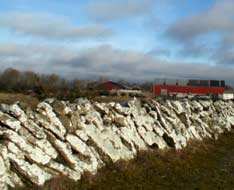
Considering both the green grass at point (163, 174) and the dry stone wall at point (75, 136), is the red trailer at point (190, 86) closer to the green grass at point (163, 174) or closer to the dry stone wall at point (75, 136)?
the dry stone wall at point (75, 136)

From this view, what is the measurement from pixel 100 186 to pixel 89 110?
13.5ft

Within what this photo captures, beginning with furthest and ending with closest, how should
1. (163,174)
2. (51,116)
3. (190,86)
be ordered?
1. (190,86)
2. (163,174)
3. (51,116)

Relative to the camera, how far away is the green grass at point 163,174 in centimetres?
1117

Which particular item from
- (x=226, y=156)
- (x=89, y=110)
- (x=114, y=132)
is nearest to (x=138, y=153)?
(x=114, y=132)

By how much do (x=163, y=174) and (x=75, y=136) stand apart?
3201 millimetres

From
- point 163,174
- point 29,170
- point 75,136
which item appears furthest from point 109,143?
point 29,170

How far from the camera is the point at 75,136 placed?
12.6 meters

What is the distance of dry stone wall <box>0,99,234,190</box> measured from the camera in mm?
10273

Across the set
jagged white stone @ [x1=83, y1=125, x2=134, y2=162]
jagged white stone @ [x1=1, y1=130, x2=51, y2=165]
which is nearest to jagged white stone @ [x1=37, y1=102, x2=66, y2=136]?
jagged white stone @ [x1=83, y1=125, x2=134, y2=162]

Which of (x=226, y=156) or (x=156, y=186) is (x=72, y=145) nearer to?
(x=156, y=186)

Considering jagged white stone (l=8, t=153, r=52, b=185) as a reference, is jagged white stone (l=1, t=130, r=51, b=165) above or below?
above

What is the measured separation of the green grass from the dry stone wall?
0.35 m

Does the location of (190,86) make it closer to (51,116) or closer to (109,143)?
(109,143)

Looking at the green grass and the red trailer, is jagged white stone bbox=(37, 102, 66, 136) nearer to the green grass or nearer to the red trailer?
the green grass
